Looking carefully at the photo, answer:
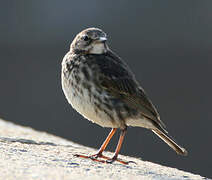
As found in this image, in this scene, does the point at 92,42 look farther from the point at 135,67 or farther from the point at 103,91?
the point at 135,67

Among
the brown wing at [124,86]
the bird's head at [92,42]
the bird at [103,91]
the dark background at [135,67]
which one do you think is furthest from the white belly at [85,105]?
the dark background at [135,67]

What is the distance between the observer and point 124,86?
7305 millimetres

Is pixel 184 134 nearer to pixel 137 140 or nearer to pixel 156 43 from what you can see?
pixel 137 140

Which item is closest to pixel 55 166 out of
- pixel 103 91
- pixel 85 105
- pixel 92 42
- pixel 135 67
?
pixel 85 105

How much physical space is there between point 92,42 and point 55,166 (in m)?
2.32

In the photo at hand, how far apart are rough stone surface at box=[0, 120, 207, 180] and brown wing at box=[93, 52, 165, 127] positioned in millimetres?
669

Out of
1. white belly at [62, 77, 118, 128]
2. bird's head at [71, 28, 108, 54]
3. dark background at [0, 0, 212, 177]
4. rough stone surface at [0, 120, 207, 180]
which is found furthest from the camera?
dark background at [0, 0, 212, 177]

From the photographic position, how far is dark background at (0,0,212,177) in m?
14.3

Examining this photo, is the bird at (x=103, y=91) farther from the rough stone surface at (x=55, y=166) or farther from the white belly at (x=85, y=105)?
the rough stone surface at (x=55, y=166)

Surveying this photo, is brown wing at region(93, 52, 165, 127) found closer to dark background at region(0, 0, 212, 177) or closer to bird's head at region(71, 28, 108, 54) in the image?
bird's head at region(71, 28, 108, 54)

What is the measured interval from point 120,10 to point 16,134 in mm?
20091

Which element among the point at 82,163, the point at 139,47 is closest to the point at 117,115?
the point at 82,163

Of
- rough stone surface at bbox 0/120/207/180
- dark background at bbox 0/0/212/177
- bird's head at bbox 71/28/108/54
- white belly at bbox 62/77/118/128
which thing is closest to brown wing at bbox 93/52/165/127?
bird's head at bbox 71/28/108/54

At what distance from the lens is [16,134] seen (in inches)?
325
